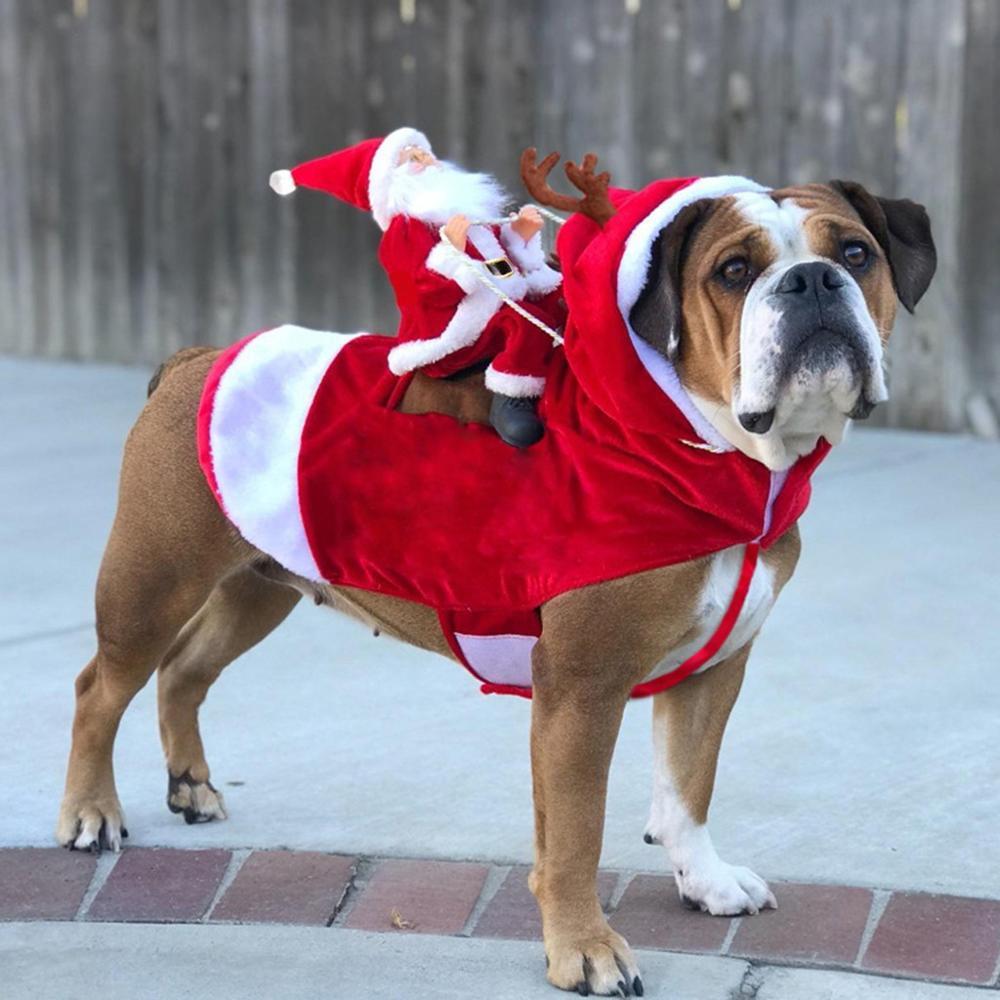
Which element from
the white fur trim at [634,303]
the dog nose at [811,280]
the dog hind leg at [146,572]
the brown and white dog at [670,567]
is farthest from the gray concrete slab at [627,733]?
the dog nose at [811,280]

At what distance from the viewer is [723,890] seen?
317 cm

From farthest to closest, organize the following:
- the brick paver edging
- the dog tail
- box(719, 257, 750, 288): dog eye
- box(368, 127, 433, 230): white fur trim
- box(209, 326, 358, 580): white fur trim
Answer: the dog tail
box(368, 127, 433, 230): white fur trim
box(209, 326, 358, 580): white fur trim
the brick paver edging
box(719, 257, 750, 288): dog eye

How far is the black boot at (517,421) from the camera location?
9.98 ft

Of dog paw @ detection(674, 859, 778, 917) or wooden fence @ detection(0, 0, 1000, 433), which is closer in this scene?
dog paw @ detection(674, 859, 778, 917)

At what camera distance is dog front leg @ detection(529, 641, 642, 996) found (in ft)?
9.50

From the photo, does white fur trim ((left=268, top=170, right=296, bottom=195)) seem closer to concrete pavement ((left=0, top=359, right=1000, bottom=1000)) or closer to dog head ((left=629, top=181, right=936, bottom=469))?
dog head ((left=629, top=181, right=936, bottom=469))

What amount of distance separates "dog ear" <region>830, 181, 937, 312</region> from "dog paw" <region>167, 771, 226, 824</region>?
1760 millimetres

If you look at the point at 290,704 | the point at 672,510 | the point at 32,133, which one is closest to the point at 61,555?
the point at 290,704

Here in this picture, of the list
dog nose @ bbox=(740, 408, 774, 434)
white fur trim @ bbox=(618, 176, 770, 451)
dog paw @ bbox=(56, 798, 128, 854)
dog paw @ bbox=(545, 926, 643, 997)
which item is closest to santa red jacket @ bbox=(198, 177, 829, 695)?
white fur trim @ bbox=(618, 176, 770, 451)

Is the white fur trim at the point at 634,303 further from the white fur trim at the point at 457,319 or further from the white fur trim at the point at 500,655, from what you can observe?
the white fur trim at the point at 500,655

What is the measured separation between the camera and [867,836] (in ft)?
11.5

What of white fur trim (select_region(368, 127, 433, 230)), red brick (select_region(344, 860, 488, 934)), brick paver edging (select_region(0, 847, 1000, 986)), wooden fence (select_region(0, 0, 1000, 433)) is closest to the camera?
brick paver edging (select_region(0, 847, 1000, 986))

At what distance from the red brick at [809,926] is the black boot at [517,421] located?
3.17 ft

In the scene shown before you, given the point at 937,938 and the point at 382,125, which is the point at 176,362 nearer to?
the point at 937,938
